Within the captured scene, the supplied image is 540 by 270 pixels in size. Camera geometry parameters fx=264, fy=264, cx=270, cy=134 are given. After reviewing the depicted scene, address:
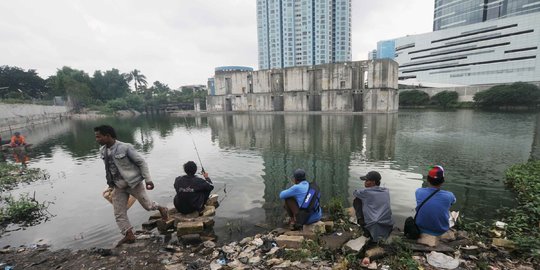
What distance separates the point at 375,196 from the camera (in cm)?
403

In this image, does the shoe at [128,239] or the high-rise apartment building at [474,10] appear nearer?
the shoe at [128,239]

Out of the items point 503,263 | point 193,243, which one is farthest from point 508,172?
point 193,243

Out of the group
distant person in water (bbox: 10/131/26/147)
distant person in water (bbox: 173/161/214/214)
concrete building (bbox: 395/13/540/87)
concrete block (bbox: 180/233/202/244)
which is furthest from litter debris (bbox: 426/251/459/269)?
concrete building (bbox: 395/13/540/87)

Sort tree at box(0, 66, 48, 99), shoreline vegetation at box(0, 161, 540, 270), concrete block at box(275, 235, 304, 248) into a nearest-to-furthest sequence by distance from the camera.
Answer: shoreline vegetation at box(0, 161, 540, 270), concrete block at box(275, 235, 304, 248), tree at box(0, 66, 48, 99)

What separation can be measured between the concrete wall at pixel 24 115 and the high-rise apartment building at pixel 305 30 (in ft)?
234

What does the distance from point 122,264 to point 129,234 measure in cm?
88

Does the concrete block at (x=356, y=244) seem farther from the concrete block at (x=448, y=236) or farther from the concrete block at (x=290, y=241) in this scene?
the concrete block at (x=448, y=236)

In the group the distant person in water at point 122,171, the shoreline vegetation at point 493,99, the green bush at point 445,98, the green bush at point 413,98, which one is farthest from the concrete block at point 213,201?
the green bush at point 413,98

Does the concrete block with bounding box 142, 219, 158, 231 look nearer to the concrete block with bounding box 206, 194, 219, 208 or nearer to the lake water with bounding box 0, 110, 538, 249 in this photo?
the lake water with bounding box 0, 110, 538, 249

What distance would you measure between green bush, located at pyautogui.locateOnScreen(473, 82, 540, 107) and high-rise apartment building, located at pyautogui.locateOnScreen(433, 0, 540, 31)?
2977 centimetres

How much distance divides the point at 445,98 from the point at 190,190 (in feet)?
194

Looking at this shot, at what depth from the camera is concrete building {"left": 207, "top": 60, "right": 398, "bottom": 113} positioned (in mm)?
44562

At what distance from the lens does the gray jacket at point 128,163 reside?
4.50m

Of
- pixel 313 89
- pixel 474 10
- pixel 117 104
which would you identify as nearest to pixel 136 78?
pixel 117 104
